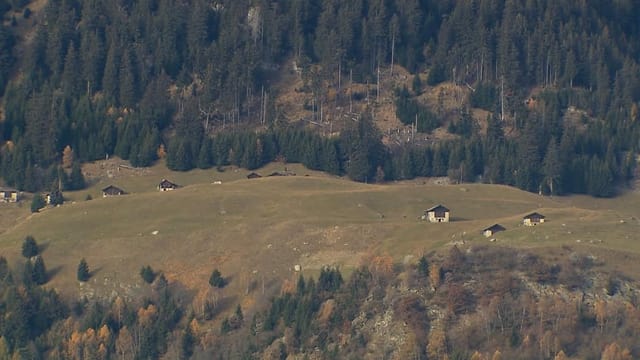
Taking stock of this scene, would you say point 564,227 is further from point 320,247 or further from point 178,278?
point 178,278

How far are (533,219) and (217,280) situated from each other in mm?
33303

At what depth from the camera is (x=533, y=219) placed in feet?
615

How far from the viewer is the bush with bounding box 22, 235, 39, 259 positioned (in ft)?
635

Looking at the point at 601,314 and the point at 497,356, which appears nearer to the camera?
the point at 497,356

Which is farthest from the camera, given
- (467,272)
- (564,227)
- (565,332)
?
(564,227)

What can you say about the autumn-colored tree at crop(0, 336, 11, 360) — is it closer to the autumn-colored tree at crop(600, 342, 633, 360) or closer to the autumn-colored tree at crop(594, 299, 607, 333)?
the autumn-colored tree at crop(594, 299, 607, 333)

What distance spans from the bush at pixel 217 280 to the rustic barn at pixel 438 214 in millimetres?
26142

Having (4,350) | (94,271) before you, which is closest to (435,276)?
(94,271)

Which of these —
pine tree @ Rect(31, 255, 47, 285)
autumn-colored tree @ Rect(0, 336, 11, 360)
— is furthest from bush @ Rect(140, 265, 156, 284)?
autumn-colored tree @ Rect(0, 336, 11, 360)

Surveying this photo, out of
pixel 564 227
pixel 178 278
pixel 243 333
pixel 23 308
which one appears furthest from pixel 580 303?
pixel 23 308

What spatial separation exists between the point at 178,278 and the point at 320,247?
15125mm

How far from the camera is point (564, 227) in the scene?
603 feet

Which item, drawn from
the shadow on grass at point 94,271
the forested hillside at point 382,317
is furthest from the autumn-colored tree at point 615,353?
the shadow on grass at point 94,271

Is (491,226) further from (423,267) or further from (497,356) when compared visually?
(497,356)
